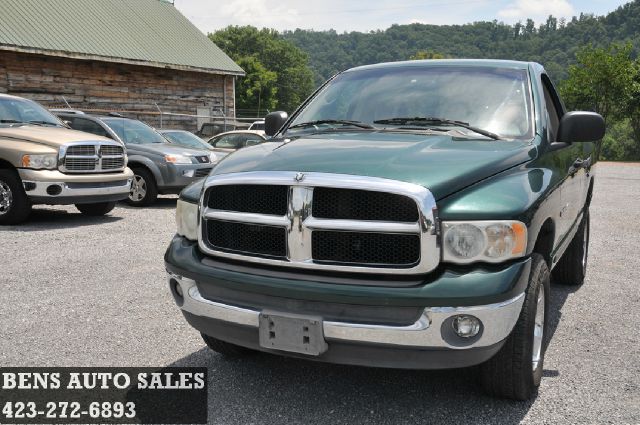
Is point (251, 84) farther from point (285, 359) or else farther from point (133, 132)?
point (285, 359)

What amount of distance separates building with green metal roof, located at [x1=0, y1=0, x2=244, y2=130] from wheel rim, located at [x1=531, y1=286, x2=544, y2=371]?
63.0ft

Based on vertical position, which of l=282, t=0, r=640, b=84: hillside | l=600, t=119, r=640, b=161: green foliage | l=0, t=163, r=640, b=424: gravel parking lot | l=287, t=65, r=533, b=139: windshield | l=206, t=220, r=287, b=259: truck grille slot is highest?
l=282, t=0, r=640, b=84: hillside

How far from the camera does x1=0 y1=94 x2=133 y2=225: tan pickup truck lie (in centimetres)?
842

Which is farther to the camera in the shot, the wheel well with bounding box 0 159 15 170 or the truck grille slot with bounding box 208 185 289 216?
the wheel well with bounding box 0 159 15 170

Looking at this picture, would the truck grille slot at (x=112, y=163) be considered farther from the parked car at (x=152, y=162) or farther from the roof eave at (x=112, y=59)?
the roof eave at (x=112, y=59)

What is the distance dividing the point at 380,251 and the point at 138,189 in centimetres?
940

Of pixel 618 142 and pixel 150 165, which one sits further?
pixel 618 142

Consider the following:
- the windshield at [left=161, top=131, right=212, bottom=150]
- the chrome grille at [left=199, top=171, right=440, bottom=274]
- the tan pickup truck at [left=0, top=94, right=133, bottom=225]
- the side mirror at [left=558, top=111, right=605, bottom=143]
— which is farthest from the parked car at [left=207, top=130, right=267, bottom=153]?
the chrome grille at [left=199, top=171, right=440, bottom=274]

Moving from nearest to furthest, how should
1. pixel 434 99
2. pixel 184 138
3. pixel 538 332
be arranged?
pixel 538 332
pixel 434 99
pixel 184 138

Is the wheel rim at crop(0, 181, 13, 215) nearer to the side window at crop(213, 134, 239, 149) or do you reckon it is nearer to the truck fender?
the truck fender

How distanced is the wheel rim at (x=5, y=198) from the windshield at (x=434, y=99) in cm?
585

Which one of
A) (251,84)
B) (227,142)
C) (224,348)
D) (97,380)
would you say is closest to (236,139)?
(227,142)

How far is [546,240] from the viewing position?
3.45 m

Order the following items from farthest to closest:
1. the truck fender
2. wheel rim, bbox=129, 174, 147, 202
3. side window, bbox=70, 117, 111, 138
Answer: side window, bbox=70, 117, 111, 138 < wheel rim, bbox=129, 174, 147, 202 < the truck fender
